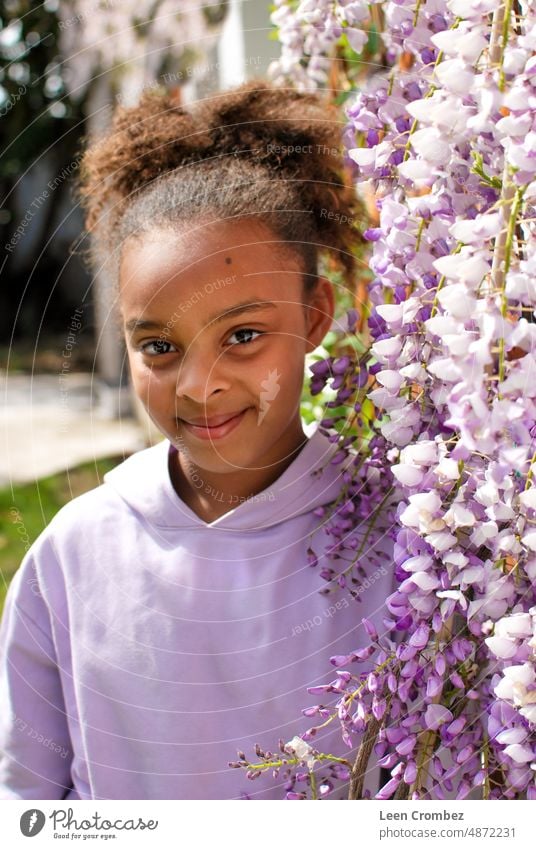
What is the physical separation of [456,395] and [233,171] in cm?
49

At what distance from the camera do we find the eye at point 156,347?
0.99m

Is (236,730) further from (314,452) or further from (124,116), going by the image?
(124,116)

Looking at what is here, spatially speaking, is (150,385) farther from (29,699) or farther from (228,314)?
(29,699)

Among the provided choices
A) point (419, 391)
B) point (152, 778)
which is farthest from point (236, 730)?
point (419, 391)

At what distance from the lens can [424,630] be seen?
0.74 m

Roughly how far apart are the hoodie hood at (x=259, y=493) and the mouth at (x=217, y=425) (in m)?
0.09

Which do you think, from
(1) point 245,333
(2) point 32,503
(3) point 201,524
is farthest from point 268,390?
(2) point 32,503
